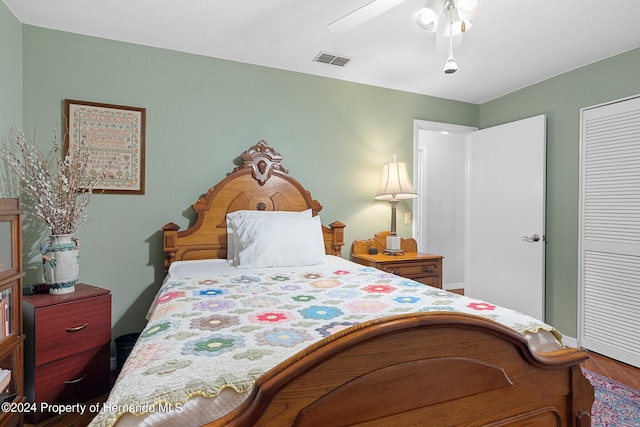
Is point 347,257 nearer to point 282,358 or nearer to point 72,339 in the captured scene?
point 72,339

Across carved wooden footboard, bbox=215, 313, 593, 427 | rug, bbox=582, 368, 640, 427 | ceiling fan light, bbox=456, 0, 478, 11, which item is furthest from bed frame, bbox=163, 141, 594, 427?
ceiling fan light, bbox=456, 0, 478, 11

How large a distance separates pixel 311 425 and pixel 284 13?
7.34ft

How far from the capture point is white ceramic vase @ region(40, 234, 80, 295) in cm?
206

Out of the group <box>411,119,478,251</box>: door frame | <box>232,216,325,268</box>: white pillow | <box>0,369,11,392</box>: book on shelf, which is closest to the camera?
<box>0,369,11,392</box>: book on shelf

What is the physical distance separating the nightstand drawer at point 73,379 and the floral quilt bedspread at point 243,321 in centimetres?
71

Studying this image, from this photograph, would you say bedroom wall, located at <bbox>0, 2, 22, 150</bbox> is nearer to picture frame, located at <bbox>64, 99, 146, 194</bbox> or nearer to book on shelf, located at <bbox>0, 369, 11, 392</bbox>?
picture frame, located at <bbox>64, 99, 146, 194</bbox>

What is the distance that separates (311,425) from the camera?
889 mm

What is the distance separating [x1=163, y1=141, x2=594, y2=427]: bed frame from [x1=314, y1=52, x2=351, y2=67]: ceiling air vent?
2.38 m

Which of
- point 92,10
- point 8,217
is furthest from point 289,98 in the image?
point 8,217

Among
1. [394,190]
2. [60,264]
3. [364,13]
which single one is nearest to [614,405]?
[394,190]

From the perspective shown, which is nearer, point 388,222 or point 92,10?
point 92,10

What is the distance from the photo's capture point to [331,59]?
2.88 m

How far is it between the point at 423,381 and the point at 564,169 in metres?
2.96

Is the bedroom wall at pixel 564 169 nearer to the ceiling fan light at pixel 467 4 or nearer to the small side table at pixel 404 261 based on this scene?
the small side table at pixel 404 261
